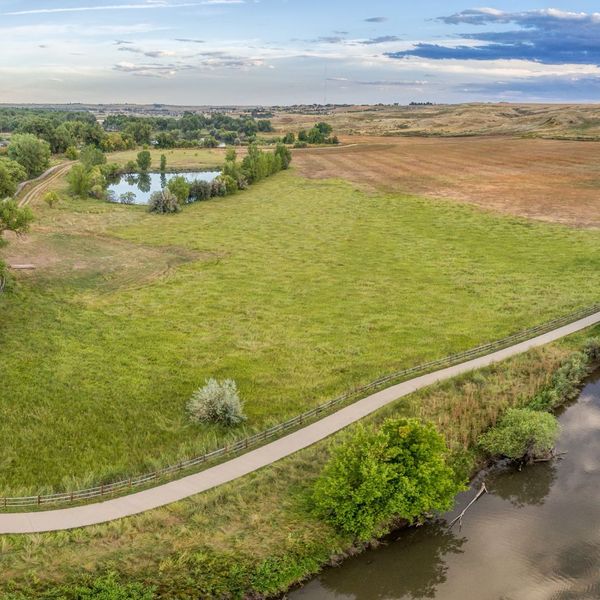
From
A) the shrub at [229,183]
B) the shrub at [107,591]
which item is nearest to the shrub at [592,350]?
the shrub at [107,591]

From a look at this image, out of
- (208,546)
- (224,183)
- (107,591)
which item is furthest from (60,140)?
(107,591)

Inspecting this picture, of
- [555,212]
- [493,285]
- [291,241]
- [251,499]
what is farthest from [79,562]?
[555,212]

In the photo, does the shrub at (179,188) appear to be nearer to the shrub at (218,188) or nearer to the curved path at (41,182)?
the shrub at (218,188)

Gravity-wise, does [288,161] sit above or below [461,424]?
above

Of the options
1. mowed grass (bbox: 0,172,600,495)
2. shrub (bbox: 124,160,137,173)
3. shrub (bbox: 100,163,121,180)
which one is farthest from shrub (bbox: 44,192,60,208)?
shrub (bbox: 124,160,137,173)

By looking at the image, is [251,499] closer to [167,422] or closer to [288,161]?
[167,422]

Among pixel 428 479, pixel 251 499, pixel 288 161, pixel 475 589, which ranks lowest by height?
pixel 475 589

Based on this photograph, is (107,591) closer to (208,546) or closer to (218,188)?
(208,546)
